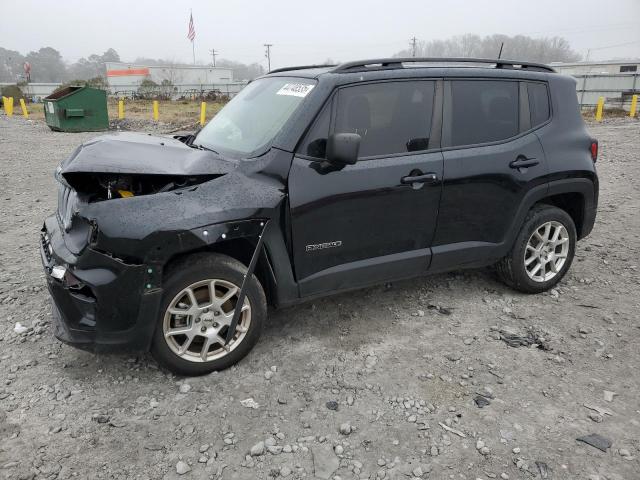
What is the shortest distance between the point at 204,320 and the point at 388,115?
1906 mm

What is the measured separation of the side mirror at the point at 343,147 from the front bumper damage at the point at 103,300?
1.31m

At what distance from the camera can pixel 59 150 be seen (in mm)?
13297

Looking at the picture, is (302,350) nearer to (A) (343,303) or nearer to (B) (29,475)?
(A) (343,303)

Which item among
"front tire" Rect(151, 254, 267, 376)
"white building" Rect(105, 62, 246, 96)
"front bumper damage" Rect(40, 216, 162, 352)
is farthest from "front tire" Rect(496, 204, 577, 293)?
"white building" Rect(105, 62, 246, 96)

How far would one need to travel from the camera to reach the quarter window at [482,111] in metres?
3.83

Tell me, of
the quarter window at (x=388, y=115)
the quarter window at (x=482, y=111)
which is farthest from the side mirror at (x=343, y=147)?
the quarter window at (x=482, y=111)

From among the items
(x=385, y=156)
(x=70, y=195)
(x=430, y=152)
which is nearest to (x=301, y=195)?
(x=385, y=156)

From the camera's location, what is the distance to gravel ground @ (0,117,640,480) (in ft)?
8.41

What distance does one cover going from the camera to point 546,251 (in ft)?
14.6

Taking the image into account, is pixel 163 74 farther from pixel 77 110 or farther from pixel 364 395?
pixel 364 395

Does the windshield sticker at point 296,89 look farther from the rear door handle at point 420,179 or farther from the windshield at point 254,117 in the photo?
the rear door handle at point 420,179

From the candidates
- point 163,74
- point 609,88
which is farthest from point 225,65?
point 609,88

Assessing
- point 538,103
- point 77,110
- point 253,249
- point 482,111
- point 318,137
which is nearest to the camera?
point 253,249

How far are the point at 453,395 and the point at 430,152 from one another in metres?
1.72
